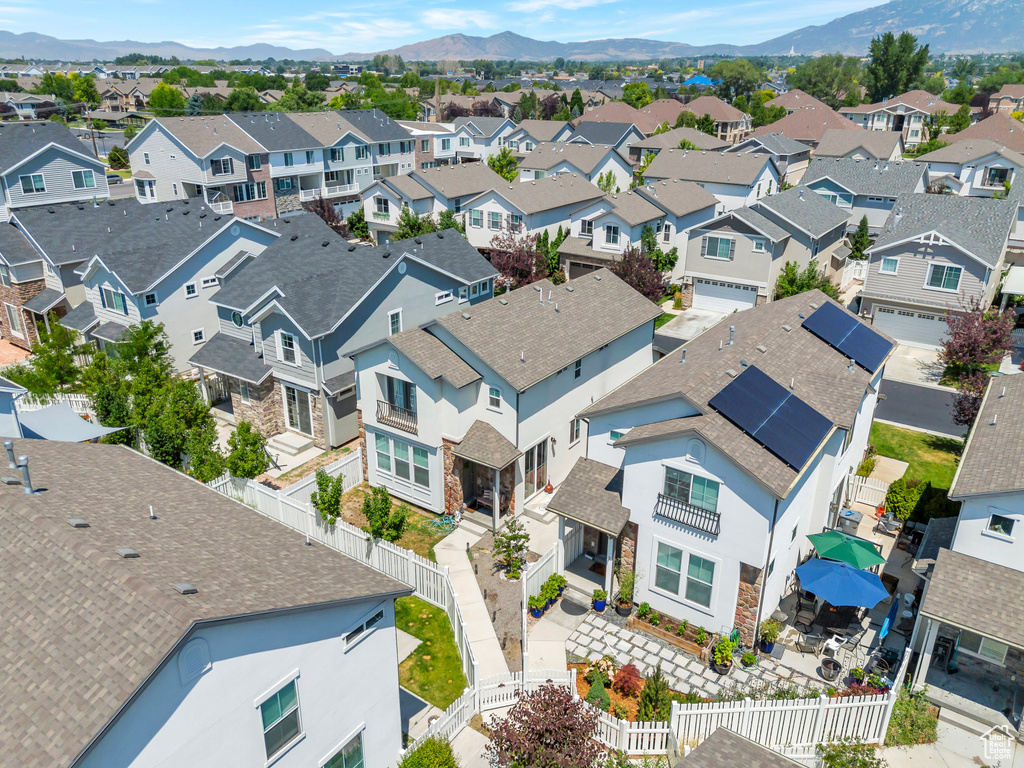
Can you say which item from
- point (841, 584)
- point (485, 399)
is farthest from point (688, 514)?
point (485, 399)

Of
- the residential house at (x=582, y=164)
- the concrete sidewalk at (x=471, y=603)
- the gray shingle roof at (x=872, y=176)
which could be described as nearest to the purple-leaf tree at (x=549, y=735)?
the concrete sidewalk at (x=471, y=603)

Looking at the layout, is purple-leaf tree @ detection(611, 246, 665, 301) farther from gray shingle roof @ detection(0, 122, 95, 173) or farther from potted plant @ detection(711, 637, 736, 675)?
gray shingle roof @ detection(0, 122, 95, 173)

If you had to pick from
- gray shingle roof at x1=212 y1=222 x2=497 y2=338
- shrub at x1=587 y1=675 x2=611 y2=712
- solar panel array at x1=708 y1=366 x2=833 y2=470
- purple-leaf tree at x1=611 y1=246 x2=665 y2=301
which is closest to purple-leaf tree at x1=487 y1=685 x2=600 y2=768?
shrub at x1=587 y1=675 x2=611 y2=712

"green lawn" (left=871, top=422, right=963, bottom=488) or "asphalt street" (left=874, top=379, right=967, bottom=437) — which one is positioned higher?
"asphalt street" (left=874, top=379, right=967, bottom=437)

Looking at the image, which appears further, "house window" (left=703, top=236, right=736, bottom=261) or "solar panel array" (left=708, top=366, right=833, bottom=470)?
"house window" (left=703, top=236, right=736, bottom=261)

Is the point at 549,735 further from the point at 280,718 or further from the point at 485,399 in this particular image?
the point at 485,399

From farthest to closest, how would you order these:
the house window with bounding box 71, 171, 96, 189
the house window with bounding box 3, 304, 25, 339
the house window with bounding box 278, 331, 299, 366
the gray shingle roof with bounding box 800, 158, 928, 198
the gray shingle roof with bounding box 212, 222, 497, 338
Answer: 1. the gray shingle roof with bounding box 800, 158, 928, 198
2. the house window with bounding box 71, 171, 96, 189
3. the house window with bounding box 3, 304, 25, 339
4. the house window with bounding box 278, 331, 299, 366
5. the gray shingle roof with bounding box 212, 222, 497, 338

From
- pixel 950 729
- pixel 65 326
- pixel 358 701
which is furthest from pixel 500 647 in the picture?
pixel 65 326
